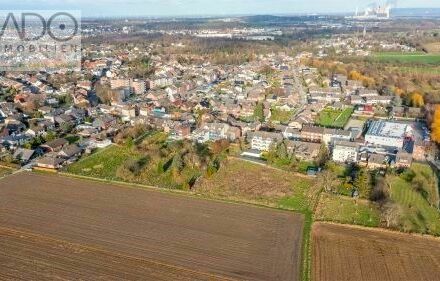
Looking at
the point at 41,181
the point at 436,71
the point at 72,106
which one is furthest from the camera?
the point at 436,71

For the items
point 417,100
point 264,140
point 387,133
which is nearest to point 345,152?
point 264,140

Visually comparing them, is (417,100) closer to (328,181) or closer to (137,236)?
(328,181)

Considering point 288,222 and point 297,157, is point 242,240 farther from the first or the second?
point 297,157

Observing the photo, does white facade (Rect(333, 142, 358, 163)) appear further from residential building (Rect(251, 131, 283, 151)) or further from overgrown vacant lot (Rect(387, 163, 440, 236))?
residential building (Rect(251, 131, 283, 151))

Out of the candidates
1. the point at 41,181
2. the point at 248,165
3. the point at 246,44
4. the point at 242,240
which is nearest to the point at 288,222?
the point at 242,240

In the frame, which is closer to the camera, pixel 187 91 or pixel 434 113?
pixel 434 113

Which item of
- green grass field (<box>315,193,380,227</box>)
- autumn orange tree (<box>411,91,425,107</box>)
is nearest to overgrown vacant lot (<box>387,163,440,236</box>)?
green grass field (<box>315,193,380,227</box>)

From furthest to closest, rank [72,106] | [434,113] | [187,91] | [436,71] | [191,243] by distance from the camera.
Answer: [436,71] < [187,91] < [72,106] < [434,113] < [191,243]
